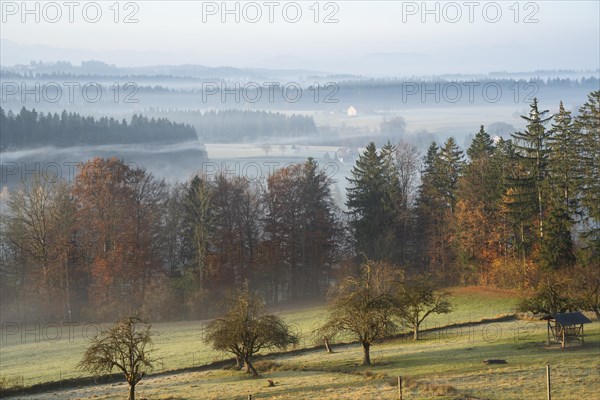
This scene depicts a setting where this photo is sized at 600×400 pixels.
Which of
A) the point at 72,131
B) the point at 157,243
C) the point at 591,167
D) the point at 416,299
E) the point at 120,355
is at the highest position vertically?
the point at 72,131

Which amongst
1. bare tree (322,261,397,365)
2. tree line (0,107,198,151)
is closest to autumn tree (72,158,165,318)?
bare tree (322,261,397,365)

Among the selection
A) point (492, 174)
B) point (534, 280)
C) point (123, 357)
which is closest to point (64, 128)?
point (492, 174)

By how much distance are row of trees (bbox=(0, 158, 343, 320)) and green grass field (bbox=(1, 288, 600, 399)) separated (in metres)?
13.8

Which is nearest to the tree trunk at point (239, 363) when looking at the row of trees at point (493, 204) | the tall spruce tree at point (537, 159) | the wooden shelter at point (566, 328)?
the wooden shelter at point (566, 328)

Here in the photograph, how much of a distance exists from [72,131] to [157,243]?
99.3 m

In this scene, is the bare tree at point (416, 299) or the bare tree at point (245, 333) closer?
the bare tree at point (245, 333)

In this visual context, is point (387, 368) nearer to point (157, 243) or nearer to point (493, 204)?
point (493, 204)

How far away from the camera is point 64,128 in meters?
168

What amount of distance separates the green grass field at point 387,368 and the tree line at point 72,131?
11129cm

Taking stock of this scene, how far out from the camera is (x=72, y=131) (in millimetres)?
169375

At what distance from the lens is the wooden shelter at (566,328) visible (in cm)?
4295

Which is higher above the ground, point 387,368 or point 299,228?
point 299,228

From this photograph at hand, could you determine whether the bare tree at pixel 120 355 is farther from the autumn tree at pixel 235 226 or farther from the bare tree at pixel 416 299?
the autumn tree at pixel 235 226

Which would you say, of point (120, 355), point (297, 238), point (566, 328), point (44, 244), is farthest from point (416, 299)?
point (44, 244)
